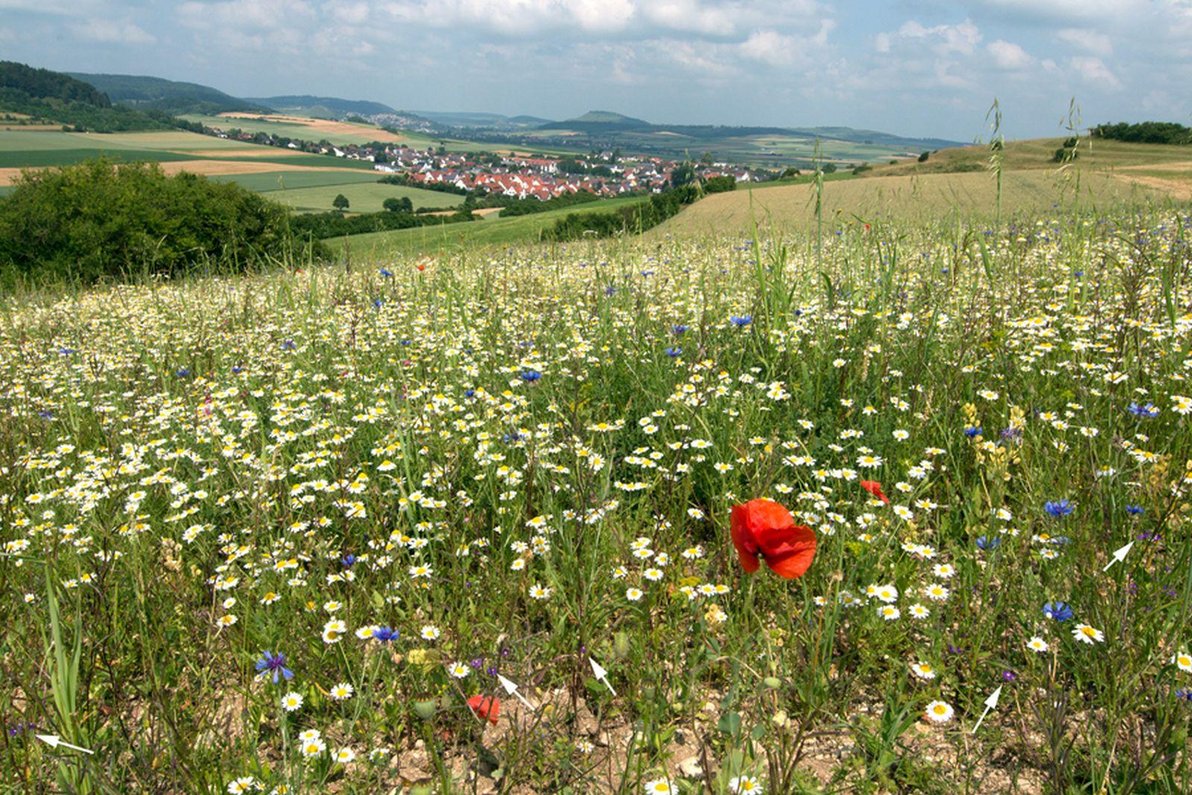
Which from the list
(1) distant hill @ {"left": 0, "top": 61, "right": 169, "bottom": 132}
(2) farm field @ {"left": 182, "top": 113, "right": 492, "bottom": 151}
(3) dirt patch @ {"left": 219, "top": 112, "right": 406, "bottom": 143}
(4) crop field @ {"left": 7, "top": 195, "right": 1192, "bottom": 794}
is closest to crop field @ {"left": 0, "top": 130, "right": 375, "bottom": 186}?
(1) distant hill @ {"left": 0, "top": 61, "right": 169, "bottom": 132}

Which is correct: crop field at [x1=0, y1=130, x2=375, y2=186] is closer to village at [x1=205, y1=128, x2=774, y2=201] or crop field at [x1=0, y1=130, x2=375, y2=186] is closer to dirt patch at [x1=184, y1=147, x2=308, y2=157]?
dirt patch at [x1=184, y1=147, x2=308, y2=157]

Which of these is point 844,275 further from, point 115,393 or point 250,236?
point 250,236

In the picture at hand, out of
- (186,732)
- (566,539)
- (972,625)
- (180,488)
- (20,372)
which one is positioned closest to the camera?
(186,732)

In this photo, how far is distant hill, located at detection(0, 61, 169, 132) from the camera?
100938 mm

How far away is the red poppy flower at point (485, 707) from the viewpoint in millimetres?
1894

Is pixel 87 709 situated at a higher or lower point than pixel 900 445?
lower

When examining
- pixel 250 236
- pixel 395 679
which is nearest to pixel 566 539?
pixel 395 679

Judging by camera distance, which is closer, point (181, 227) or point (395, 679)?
point (395, 679)

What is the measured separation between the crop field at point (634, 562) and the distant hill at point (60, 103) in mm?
118344

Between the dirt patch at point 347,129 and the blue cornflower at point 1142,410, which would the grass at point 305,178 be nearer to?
the dirt patch at point 347,129

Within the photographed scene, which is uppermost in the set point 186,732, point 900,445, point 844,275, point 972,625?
point 844,275

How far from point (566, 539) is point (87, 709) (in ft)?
5.06

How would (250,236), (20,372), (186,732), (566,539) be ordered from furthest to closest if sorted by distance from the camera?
(250,236), (20,372), (566,539), (186,732)

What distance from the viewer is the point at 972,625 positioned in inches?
95.6
